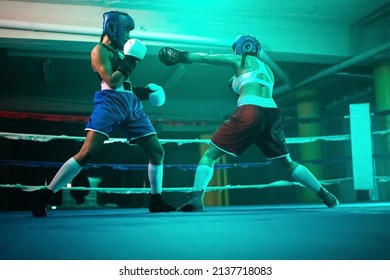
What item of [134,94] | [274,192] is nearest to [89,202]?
[274,192]

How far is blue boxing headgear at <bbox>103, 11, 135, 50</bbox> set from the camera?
6.63 feet

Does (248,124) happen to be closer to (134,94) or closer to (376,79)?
(134,94)

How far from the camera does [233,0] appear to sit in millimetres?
3451

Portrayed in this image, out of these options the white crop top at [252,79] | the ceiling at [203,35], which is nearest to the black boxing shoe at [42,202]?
the white crop top at [252,79]

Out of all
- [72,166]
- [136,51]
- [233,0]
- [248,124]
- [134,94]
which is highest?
[233,0]

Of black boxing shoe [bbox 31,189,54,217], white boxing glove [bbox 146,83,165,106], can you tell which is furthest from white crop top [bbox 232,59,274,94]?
black boxing shoe [bbox 31,189,54,217]

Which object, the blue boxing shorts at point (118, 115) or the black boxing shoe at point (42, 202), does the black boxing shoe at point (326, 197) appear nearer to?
the blue boxing shorts at point (118, 115)

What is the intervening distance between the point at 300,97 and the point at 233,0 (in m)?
2.63

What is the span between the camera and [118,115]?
1947 mm

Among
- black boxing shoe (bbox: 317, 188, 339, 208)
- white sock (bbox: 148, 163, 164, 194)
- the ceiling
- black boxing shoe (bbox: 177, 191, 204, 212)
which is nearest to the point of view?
black boxing shoe (bbox: 177, 191, 204, 212)

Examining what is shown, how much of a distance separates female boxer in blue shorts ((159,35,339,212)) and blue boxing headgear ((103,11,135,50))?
24cm

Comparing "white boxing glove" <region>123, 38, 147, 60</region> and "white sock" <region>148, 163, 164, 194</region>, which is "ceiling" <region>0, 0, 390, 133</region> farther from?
"white sock" <region>148, 163, 164, 194</region>

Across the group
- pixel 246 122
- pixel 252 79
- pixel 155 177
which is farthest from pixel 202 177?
pixel 252 79

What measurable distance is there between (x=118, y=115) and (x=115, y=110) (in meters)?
0.03
